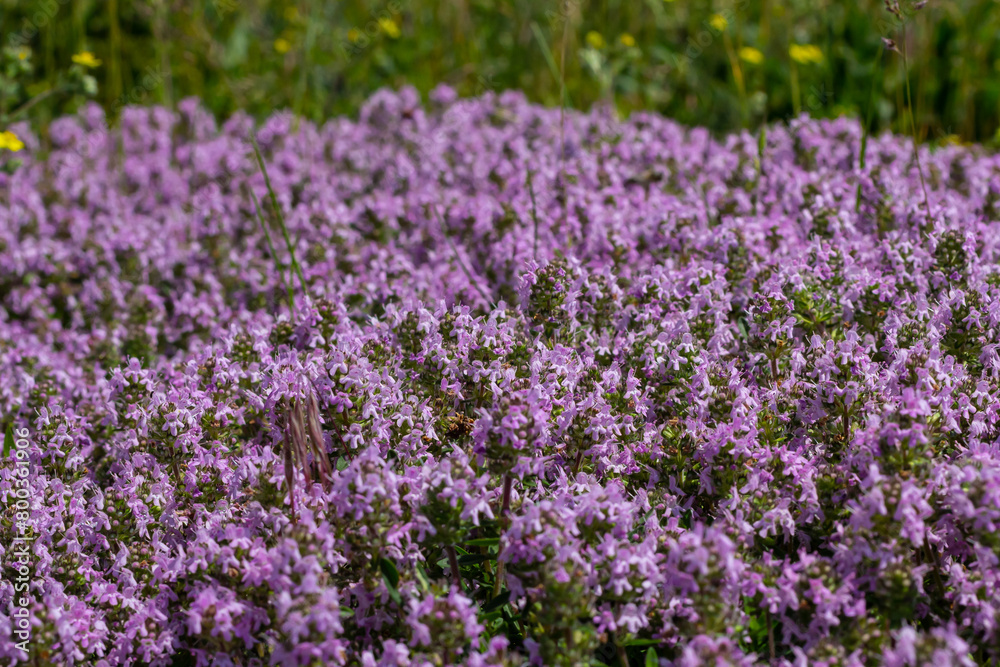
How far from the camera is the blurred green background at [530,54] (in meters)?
9.05

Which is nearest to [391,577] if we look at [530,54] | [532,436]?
[532,436]

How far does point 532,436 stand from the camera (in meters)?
3.08

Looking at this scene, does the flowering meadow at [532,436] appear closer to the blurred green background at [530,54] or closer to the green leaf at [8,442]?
the green leaf at [8,442]

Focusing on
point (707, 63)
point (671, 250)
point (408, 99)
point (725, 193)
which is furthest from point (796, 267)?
point (707, 63)

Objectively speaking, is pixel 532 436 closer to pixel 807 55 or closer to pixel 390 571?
pixel 390 571

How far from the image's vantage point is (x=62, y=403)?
4.64 metres

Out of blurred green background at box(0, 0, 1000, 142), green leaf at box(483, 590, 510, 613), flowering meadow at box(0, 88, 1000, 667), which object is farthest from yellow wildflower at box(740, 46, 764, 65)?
green leaf at box(483, 590, 510, 613)

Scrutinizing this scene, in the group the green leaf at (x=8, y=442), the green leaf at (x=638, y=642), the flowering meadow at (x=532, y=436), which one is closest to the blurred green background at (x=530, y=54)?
the flowering meadow at (x=532, y=436)

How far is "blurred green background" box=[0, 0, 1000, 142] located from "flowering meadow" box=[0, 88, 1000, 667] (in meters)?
3.23

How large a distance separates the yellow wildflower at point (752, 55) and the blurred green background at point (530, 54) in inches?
1.5

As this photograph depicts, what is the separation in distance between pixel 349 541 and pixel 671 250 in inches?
113

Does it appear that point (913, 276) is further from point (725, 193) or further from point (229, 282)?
point (229, 282)

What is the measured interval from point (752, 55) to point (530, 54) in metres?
2.73

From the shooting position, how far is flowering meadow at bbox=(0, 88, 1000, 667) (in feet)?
9.41
